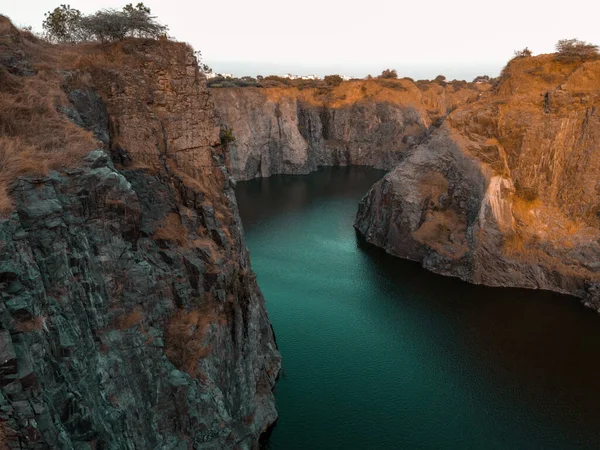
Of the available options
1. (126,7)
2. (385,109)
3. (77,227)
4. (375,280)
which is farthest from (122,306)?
(385,109)

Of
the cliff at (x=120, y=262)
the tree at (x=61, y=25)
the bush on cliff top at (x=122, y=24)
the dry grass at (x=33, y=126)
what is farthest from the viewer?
A: the tree at (x=61, y=25)

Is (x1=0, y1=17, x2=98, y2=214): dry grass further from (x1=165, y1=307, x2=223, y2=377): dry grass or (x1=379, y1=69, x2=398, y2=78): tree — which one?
(x1=379, y1=69, x2=398, y2=78): tree

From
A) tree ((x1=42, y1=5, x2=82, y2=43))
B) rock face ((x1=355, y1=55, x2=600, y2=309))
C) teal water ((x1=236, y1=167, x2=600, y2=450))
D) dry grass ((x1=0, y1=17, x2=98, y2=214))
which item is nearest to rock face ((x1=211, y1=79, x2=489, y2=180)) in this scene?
rock face ((x1=355, y1=55, x2=600, y2=309))

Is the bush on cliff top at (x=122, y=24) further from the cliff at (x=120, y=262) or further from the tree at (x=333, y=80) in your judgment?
the tree at (x=333, y=80)

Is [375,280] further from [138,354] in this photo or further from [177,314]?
[138,354]

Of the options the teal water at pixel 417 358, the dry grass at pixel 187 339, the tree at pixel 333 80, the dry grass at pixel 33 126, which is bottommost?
the teal water at pixel 417 358

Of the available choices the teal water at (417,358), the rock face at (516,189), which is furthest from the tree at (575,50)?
the teal water at (417,358)

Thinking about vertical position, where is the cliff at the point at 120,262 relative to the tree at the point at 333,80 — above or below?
below
